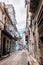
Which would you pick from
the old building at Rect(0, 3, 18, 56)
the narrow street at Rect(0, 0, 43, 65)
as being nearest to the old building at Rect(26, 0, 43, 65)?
the narrow street at Rect(0, 0, 43, 65)

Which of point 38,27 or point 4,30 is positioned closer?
point 38,27

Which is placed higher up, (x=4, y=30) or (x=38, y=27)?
(x=4, y=30)

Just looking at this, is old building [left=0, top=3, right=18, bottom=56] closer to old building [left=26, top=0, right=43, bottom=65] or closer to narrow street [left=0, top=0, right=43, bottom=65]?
narrow street [left=0, top=0, right=43, bottom=65]

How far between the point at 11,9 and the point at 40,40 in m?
48.4

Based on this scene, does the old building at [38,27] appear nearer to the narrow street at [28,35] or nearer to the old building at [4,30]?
the narrow street at [28,35]

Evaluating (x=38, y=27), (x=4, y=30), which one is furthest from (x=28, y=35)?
(x=38, y=27)

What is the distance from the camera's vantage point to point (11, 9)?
187ft

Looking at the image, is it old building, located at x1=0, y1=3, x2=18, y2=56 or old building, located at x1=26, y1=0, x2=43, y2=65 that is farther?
old building, located at x1=0, y1=3, x2=18, y2=56

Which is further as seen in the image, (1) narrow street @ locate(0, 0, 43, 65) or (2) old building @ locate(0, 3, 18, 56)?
(2) old building @ locate(0, 3, 18, 56)

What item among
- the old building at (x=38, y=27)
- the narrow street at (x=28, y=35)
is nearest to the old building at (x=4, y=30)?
the narrow street at (x=28, y=35)

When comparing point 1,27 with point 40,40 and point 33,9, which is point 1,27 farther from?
point 40,40

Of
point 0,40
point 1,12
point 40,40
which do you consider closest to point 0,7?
point 1,12

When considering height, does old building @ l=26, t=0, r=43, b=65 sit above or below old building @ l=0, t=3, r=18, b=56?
below

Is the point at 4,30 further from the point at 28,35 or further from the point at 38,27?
the point at 38,27
